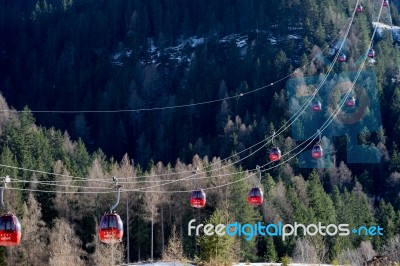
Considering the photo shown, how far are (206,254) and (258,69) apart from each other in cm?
9455

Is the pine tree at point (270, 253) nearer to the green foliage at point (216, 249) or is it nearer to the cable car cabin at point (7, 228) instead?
the green foliage at point (216, 249)

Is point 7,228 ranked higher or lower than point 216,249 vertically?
higher

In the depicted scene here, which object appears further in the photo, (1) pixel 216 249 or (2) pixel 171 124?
(2) pixel 171 124

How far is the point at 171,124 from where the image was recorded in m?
135

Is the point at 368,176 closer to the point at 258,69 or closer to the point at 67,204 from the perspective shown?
the point at 258,69

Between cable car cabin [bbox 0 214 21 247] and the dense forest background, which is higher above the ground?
the dense forest background

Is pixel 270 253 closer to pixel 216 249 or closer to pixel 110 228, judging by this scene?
pixel 216 249

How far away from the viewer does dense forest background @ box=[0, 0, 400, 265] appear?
202 ft

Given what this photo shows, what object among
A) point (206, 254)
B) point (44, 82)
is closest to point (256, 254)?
point (206, 254)

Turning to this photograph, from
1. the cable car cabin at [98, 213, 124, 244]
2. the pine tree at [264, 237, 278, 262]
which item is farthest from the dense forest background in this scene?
the cable car cabin at [98, 213, 124, 244]

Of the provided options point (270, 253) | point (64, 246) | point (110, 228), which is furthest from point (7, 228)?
point (270, 253)

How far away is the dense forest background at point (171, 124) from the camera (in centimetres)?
6150

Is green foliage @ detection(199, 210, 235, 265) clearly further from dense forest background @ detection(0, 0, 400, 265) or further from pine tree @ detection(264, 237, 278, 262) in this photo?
pine tree @ detection(264, 237, 278, 262)

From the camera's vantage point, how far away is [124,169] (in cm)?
6975
